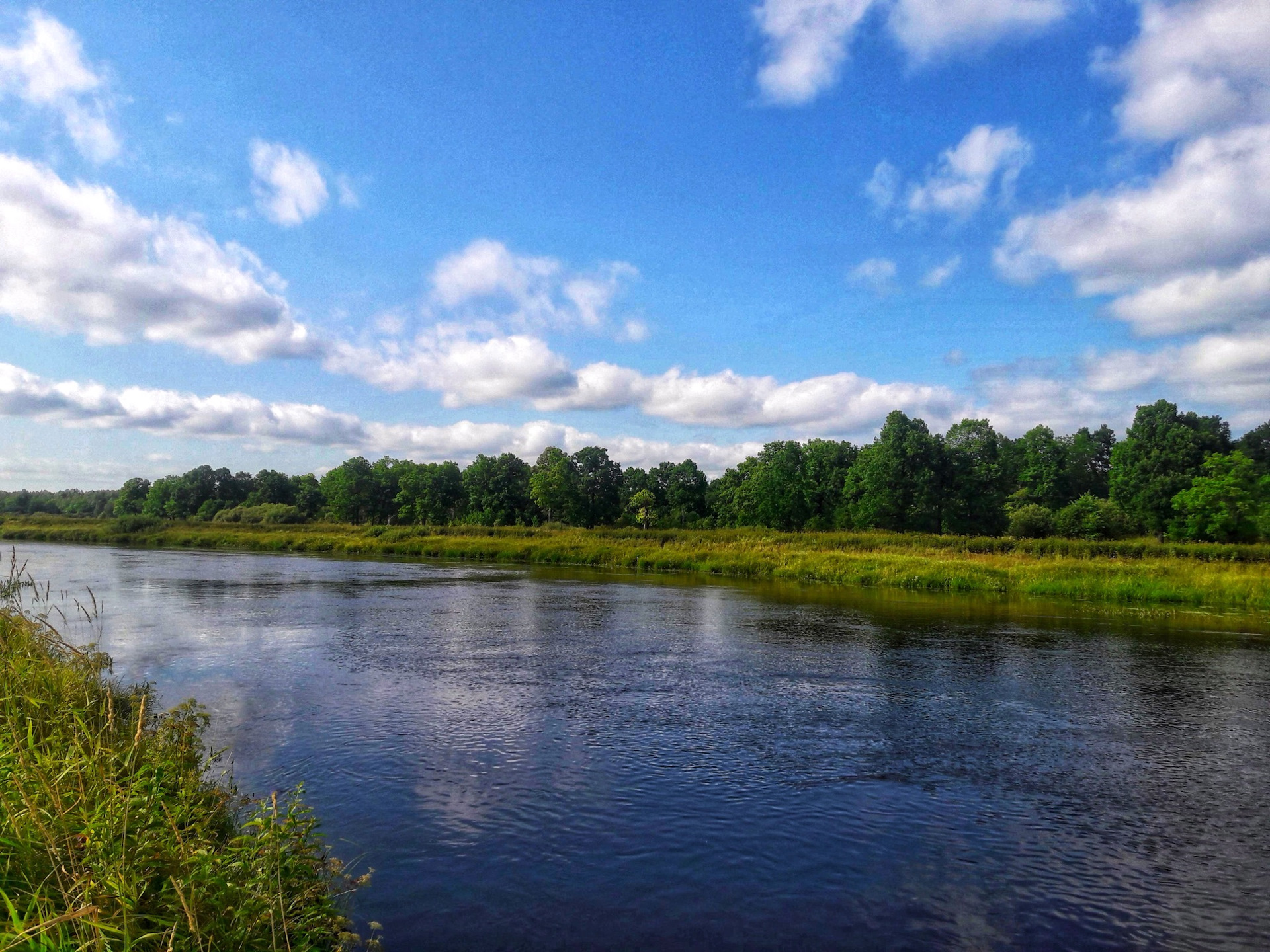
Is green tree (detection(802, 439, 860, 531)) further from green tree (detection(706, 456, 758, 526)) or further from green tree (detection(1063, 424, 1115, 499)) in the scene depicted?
green tree (detection(1063, 424, 1115, 499))

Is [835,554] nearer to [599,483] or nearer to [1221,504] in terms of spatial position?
[1221,504]

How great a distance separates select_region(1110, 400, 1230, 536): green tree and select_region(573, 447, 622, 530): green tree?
63.2m

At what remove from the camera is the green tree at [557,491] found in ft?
331

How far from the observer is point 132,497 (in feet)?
425

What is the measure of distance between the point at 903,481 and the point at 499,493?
57.0m

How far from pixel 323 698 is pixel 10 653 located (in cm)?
451

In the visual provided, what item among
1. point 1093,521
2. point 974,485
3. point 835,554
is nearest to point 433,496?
Result: point 974,485

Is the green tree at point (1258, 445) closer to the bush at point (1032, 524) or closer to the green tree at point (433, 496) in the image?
the bush at point (1032, 524)

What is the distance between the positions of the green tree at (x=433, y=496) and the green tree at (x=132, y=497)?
49.3 metres

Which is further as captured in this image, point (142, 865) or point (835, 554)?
point (835, 554)

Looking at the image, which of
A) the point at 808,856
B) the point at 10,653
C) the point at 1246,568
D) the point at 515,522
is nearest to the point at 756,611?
the point at 808,856

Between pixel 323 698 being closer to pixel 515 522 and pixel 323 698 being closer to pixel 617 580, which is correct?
pixel 617 580

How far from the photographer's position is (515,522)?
342 ft

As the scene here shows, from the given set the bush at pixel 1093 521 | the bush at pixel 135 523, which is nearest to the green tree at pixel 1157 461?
the bush at pixel 1093 521
